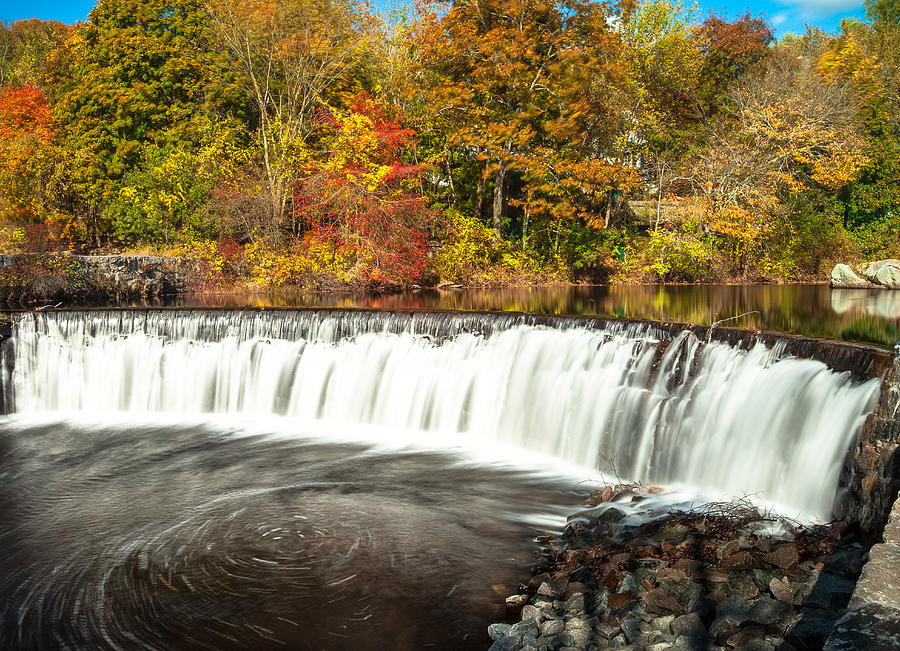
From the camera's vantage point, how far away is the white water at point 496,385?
8.39 m

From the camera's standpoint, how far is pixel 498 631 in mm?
5562

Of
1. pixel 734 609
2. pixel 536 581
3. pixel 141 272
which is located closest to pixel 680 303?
pixel 536 581

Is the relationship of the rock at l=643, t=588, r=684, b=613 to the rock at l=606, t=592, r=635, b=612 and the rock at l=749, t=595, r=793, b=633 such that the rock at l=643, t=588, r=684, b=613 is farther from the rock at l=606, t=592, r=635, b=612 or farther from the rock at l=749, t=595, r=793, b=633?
the rock at l=749, t=595, r=793, b=633

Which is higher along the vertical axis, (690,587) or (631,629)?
(690,587)

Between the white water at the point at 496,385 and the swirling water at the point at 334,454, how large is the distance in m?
0.04

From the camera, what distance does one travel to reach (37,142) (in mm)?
30484

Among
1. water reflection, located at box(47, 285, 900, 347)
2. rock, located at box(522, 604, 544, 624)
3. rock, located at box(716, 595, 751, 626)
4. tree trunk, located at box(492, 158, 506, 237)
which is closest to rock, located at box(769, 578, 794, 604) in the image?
rock, located at box(716, 595, 751, 626)

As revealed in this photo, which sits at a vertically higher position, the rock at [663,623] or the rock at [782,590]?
the rock at [782,590]

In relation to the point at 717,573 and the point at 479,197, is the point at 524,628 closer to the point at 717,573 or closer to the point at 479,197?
the point at 717,573

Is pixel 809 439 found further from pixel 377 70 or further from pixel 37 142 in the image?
pixel 37 142

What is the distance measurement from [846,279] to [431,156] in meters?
16.9

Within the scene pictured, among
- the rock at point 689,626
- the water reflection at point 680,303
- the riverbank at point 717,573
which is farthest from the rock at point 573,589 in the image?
the water reflection at point 680,303

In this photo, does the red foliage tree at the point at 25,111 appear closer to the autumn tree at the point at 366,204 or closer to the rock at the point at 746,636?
the autumn tree at the point at 366,204

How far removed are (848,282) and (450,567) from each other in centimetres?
2240
